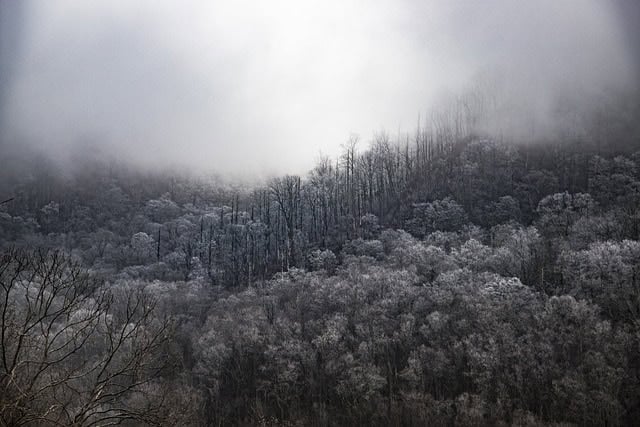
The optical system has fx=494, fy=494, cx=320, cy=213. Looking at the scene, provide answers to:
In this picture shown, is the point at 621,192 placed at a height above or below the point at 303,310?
above

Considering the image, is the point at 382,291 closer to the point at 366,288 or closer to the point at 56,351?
the point at 366,288

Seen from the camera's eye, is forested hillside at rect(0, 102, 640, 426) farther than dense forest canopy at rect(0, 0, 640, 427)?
Yes

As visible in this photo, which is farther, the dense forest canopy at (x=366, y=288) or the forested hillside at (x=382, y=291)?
the forested hillside at (x=382, y=291)

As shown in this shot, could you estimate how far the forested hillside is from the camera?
51.3m

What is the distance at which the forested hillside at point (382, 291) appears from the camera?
51312 millimetres

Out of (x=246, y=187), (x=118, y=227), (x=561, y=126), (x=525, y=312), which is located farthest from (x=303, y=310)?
(x=561, y=126)

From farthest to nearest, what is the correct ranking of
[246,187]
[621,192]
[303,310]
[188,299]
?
1. [246,187]
2. [621,192]
3. [188,299]
4. [303,310]

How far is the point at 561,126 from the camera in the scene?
5502 inches

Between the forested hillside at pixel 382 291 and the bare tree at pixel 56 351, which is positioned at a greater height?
the bare tree at pixel 56 351

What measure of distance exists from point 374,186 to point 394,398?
237 ft

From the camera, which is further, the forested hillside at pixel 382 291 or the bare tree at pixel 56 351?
the forested hillside at pixel 382 291

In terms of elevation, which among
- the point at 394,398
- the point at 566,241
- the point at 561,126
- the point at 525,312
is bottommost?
the point at 394,398

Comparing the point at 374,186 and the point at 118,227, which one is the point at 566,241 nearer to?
the point at 374,186

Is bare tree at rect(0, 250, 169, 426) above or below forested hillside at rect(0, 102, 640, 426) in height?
above
